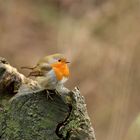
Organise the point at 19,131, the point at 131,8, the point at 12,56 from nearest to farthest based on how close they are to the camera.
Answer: the point at 19,131
the point at 131,8
the point at 12,56

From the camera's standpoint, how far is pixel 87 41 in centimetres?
482

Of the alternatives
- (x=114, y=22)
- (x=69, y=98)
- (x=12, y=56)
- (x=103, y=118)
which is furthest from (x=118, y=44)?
(x=69, y=98)

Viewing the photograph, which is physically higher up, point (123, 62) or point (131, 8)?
point (131, 8)

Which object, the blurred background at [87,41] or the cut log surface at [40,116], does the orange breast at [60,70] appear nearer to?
the cut log surface at [40,116]

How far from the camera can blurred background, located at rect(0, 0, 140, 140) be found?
437 centimetres

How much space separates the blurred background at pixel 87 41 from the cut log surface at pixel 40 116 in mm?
1997

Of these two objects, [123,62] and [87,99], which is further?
[87,99]

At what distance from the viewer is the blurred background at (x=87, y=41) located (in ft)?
14.3

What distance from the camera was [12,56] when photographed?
16.8ft

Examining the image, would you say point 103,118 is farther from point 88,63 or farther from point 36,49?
point 36,49

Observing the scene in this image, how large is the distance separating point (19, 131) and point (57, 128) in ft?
0.33

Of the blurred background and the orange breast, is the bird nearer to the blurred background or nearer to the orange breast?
the orange breast

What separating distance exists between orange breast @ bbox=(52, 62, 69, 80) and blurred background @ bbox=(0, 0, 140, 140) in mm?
1459

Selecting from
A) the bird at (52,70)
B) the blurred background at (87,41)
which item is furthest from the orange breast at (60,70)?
the blurred background at (87,41)
